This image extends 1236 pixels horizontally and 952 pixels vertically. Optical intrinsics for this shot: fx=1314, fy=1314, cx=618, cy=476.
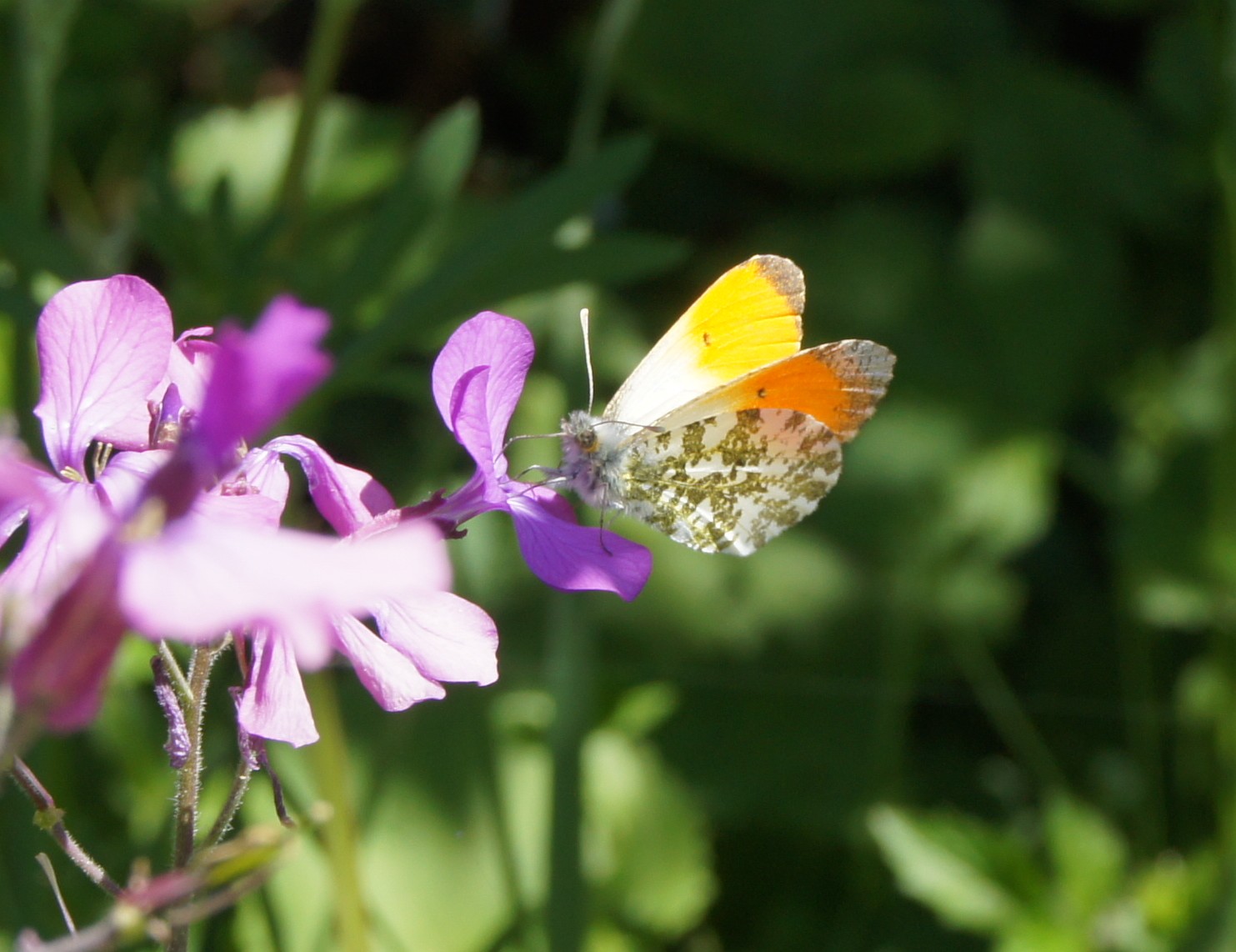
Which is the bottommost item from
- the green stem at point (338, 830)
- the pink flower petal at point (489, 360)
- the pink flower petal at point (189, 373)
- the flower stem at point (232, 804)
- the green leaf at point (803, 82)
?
the green stem at point (338, 830)

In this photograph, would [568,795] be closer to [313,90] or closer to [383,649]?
[383,649]

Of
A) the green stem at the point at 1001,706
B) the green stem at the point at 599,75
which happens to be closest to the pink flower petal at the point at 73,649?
the green stem at the point at 599,75

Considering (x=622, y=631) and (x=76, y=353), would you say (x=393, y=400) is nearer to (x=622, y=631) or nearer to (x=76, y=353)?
(x=622, y=631)

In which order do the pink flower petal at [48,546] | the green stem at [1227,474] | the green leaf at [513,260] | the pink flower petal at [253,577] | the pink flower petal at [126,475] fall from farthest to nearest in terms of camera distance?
the green stem at [1227,474] < the green leaf at [513,260] < the pink flower petal at [126,475] < the pink flower petal at [48,546] < the pink flower petal at [253,577]

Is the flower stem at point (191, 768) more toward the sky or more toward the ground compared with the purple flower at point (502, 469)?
more toward the ground

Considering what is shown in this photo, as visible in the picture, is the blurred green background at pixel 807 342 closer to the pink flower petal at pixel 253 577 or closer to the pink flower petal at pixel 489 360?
the pink flower petal at pixel 489 360

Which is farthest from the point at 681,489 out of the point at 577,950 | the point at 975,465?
the point at 975,465

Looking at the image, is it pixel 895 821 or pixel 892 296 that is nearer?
pixel 895 821

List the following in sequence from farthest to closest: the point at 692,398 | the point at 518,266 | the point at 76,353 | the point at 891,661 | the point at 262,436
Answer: the point at 891,661 < the point at 518,266 < the point at 262,436 < the point at 692,398 < the point at 76,353
